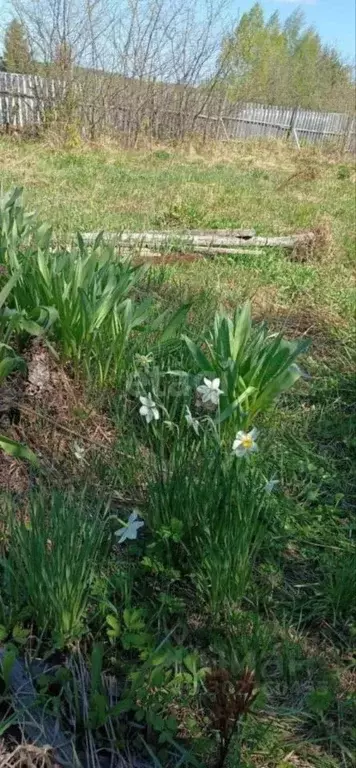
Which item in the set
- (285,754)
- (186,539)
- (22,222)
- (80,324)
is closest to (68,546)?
(186,539)

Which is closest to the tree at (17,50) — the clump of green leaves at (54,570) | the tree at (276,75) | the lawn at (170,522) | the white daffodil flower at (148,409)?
the tree at (276,75)

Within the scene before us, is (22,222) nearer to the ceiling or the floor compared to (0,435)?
nearer to the ceiling

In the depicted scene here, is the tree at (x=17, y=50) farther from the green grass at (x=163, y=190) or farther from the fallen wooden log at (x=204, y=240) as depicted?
the fallen wooden log at (x=204, y=240)

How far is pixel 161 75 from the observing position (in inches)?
583

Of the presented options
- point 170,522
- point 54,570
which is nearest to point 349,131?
point 170,522

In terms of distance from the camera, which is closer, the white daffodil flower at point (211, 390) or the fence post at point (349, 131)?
the white daffodil flower at point (211, 390)

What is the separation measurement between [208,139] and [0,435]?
15490 mm

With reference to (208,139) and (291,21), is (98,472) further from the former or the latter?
(291,21)

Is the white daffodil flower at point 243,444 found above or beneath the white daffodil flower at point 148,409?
above

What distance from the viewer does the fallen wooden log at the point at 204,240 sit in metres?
4.52

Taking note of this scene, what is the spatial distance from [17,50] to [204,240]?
1035cm

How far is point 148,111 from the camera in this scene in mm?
14367

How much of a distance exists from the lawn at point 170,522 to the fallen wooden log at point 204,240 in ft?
2.88

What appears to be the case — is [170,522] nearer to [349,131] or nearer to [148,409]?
[148,409]
